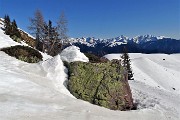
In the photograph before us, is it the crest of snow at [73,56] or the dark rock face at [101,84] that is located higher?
the crest of snow at [73,56]

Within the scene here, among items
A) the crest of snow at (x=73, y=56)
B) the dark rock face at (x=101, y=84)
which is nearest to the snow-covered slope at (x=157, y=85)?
the dark rock face at (x=101, y=84)

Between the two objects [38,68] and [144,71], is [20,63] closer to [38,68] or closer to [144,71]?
[38,68]

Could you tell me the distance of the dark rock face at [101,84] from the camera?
16234mm

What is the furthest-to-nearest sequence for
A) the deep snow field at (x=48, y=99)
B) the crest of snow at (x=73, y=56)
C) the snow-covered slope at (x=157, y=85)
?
the crest of snow at (x=73, y=56), the snow-covered slope at (x=157, y=85), the deep snow field at (x=48, y=99)

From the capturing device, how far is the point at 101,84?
16.8m

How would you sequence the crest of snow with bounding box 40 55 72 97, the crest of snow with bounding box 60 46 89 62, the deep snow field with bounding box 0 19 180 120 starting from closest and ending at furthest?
the deep snow field with bounding box 0 19 180 120
the crest of snow with bounding box 40 55 72 97
the crest of snow with bounding box 60 46 89 62

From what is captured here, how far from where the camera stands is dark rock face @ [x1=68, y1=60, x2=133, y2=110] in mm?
16234

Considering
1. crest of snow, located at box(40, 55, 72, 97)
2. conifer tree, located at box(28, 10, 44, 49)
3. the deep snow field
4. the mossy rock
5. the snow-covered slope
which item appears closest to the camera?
the deep snow field

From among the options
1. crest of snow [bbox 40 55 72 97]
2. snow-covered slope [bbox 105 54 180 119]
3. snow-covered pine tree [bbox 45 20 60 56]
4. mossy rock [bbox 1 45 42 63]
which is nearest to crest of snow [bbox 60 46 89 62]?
crest of snow [bbox 40 55 72 97]

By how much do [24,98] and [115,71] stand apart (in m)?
6.96

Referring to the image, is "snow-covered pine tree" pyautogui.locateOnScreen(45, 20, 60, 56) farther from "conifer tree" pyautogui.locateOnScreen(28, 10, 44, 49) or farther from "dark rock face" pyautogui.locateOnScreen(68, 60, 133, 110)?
"dark rock face" pyautogui.locateOnScreen(68, 60, 133, 110)

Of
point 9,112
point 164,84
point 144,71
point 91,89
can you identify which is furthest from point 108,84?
point 144,71

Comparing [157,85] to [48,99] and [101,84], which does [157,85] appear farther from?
[48,99]

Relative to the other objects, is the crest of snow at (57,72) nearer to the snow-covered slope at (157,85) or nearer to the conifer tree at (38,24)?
the snow-covered slope at (157,85)
